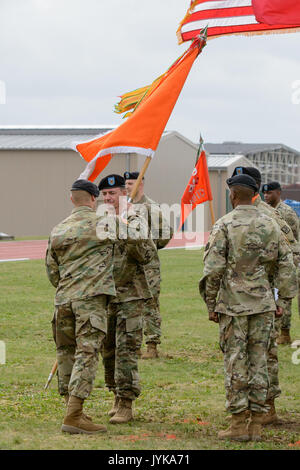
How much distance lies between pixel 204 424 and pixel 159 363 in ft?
9.46

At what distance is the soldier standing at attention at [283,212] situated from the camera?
10.1m

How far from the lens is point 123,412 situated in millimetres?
6934

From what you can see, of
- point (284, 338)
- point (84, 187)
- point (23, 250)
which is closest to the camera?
point (84, 187)

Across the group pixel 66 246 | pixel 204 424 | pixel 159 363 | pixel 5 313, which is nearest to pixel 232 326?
pixel 204 424

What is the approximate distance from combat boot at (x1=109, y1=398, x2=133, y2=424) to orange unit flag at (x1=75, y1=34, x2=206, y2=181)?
2.14 meters

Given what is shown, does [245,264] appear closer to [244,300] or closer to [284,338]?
[244,300]

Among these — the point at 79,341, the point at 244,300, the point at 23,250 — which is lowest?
the point at 23,250

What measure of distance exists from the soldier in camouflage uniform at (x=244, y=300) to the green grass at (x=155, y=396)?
353mm

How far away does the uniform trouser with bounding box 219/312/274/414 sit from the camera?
20.5 ft

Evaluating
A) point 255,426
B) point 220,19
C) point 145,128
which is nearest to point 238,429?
point 255,426

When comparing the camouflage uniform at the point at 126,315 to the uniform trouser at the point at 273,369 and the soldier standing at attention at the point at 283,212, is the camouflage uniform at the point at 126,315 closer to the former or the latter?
the uniform trouser at the point at 273,369

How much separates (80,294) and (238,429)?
170 cm
